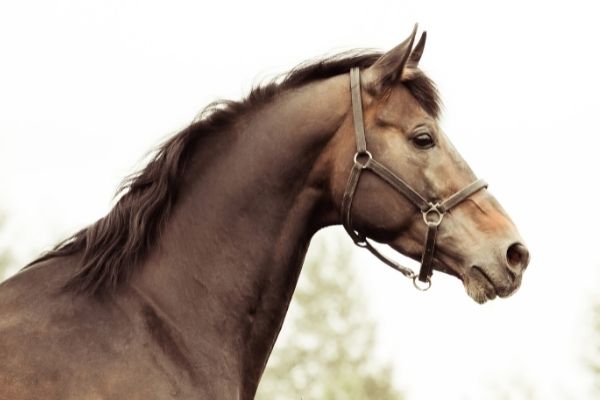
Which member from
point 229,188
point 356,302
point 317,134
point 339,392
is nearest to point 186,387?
point 229,188

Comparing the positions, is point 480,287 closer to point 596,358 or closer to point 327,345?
point 596,358

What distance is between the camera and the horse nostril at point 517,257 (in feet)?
19.4

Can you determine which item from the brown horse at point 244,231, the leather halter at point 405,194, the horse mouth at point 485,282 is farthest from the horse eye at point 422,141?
the horse mouth at point 485,282

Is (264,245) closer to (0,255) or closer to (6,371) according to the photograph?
(6,371)

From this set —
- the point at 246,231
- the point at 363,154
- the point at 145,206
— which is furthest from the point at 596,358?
the point at 145,206

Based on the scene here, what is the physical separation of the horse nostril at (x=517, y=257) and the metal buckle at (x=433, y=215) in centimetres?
Answer: 45

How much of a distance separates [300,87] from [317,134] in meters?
0.41

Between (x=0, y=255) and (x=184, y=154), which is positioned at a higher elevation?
(x=184, y=154)

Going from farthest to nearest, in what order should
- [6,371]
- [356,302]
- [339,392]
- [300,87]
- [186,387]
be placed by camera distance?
[356,302] < [339,392] < [300,87] < [186,387] < [6,371]

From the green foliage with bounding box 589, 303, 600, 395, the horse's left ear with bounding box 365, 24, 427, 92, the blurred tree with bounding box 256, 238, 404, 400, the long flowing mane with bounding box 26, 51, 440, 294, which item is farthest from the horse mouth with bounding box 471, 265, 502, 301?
the blurred tree with bounding box 256, 238, 404, 400

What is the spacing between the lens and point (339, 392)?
26234mm

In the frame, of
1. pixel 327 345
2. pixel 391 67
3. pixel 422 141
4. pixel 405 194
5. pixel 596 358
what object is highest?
pixel 391 67

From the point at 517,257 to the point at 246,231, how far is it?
5.29 feet

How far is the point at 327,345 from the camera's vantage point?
28.4 m
